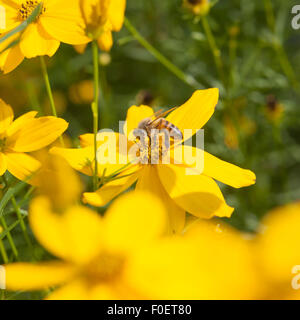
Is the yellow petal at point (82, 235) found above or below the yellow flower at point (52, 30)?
below

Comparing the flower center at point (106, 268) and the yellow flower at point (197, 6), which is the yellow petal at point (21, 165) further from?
the yellow flower at point (197, 6)

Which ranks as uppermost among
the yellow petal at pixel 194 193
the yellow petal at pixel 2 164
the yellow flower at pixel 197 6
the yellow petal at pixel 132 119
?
the yellow flower at pixel 197 6

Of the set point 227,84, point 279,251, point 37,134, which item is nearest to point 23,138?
point 37,134

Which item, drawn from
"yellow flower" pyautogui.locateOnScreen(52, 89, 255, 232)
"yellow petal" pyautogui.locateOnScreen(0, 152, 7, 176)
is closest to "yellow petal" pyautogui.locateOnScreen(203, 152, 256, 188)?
"yellow flower" pyautogui.locateOnScreen(52, 89, 255, 232)

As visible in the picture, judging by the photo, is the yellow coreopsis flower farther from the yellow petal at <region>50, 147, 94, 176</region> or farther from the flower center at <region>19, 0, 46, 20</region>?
the yellow petal at <region>50, 147, 94, 176</region>

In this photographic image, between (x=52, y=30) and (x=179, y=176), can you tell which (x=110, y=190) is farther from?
(x=52, y=30)

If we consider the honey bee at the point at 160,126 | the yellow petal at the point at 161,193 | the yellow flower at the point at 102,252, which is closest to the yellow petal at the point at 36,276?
the yellow flower at the point at 102,252
